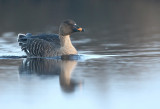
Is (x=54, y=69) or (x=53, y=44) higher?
(x=53, y=44)

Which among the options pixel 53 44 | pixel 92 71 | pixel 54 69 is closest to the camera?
pixel 92 71

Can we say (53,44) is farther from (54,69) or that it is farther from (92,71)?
(92,71)

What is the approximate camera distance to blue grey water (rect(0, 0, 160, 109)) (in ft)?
29.9

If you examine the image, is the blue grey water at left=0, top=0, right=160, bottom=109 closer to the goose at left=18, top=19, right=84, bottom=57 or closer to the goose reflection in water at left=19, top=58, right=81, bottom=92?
the goose reflection in water at left=19, top=58, right=81, bottom=92

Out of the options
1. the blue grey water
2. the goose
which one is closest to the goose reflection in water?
the blue grey water

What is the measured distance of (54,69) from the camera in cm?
1239

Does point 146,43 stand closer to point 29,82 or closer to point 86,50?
point 86,50

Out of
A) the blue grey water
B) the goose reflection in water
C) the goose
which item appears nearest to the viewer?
the blue grey water

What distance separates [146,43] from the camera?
16.8 m

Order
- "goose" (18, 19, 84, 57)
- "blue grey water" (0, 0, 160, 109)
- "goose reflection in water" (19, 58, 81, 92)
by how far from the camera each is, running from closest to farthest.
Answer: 1. "blue grey water" (0, 0, 160, 109)
2. "goose reflection in water" (19, 58, 81, 92)
3. "goose" (18, 19, 84, 57)

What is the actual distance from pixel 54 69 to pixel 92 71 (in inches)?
39.1

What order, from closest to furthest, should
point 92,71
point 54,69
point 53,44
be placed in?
1. point 92,71
2. point 54,69
3. point 53,44

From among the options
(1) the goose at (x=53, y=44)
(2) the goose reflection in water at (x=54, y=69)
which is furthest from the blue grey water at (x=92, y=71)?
(1) the goose at (x=53, y=44)

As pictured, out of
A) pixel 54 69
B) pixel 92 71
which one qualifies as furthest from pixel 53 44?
pixel 92 71
